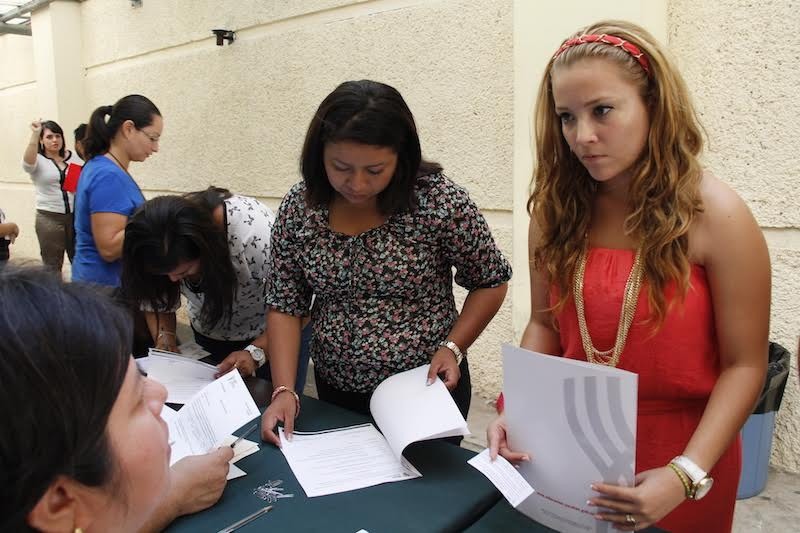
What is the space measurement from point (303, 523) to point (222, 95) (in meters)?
4.43

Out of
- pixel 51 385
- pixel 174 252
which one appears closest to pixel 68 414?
pixel 51 385

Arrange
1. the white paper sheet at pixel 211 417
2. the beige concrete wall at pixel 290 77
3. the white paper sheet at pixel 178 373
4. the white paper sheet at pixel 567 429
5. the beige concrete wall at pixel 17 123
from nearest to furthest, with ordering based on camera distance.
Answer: the white paper sheet at pixel 567 429, the white paper sheet at pixel 211 417, the white paper sheet at pixel 178 373, the beige concrete wall at pixel 290 77, the beige concrete wall at pixel 17 123

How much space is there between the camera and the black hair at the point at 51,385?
56 cm

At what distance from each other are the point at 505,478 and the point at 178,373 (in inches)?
42.3

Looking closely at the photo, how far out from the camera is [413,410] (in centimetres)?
133

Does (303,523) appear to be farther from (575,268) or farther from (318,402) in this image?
(575,268)

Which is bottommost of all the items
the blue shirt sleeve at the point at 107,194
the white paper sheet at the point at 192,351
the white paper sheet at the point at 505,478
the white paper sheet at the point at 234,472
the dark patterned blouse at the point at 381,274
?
the white paper sheet at the point at 234,472

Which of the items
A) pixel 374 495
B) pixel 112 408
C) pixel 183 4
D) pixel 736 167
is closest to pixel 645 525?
pixel 374 495

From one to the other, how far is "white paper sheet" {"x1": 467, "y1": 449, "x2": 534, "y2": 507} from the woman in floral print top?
35cm

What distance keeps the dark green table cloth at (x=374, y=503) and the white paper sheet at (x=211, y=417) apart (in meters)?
0.09

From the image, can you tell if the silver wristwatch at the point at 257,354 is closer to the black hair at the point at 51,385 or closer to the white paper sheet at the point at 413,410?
the white paper sheet at the point at 413,410

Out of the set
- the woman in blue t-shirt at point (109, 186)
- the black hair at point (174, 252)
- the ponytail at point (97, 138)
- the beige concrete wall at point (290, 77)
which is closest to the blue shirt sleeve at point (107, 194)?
the woman in blue t-shirt at point (109, 186)

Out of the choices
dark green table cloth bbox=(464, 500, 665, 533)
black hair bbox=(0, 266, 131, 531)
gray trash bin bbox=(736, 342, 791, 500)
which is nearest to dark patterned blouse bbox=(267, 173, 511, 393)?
dark green table cloth bbox=(464, 500, 665, 533)

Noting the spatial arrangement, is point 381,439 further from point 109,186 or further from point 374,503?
point 109,186
